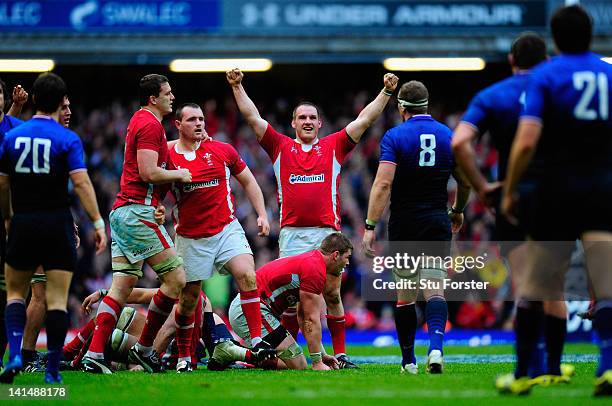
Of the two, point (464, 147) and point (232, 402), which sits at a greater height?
point (464, 147)

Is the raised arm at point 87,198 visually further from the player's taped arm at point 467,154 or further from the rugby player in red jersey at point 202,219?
the player's taped arm at point 467,154

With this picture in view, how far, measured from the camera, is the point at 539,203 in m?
6.25

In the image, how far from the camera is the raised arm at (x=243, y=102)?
32.3ft

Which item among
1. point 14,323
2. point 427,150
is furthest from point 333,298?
point 14,323

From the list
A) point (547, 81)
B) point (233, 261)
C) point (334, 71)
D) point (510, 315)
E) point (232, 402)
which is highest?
point (334, 71)

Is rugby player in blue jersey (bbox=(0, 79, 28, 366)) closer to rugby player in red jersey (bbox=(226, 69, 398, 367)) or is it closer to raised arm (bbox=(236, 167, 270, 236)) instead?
rugby player in red jersey (bbox=(226, 69, 398, 367))

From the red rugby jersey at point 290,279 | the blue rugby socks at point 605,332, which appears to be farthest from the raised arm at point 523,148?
the red rugby jersey at point 290,279

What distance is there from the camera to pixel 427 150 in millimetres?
8805

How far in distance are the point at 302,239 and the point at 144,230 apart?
1932mm

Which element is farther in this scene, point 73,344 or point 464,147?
point 73,344

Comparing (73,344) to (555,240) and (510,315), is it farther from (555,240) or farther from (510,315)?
(510,315)

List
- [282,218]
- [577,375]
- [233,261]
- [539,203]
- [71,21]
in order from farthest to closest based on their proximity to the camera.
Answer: [71,21] < [282,218] < [233,261] < [577,375] < [539,203]

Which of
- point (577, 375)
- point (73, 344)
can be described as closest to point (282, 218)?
point (73, 344)

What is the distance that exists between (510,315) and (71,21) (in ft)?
32.7
